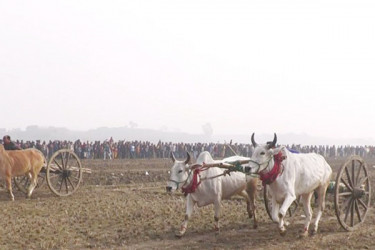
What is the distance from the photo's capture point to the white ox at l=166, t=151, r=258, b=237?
36.7ft

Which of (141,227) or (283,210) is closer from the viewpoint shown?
(283,210)

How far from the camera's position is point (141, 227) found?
12.1 m

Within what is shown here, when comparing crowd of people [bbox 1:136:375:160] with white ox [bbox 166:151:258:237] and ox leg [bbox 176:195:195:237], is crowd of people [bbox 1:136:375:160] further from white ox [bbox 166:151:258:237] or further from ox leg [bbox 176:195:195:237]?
ox leg [bbox 176:195:195:237]

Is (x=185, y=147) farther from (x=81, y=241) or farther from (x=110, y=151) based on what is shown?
(x=81, y=241)

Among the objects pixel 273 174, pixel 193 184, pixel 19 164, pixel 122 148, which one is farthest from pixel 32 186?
pixel 122 148

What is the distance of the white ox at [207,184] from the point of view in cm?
1117

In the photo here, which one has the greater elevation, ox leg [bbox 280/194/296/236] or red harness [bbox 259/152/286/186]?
red harness [bbox 259/152/286/186]

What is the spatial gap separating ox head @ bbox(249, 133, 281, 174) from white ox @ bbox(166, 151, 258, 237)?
5.10 feet

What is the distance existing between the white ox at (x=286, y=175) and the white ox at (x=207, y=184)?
5.18ft

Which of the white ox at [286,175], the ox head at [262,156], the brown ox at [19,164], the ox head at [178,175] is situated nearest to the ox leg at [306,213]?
the white ox at [286,175]

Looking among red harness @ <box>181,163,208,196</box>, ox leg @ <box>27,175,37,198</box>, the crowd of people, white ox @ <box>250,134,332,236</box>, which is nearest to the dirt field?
ox leg @ <box>27,175,37,198</box>

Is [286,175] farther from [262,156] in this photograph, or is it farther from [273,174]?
[262,156]

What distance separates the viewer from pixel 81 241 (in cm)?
1080

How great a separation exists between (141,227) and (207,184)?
2.17 m
